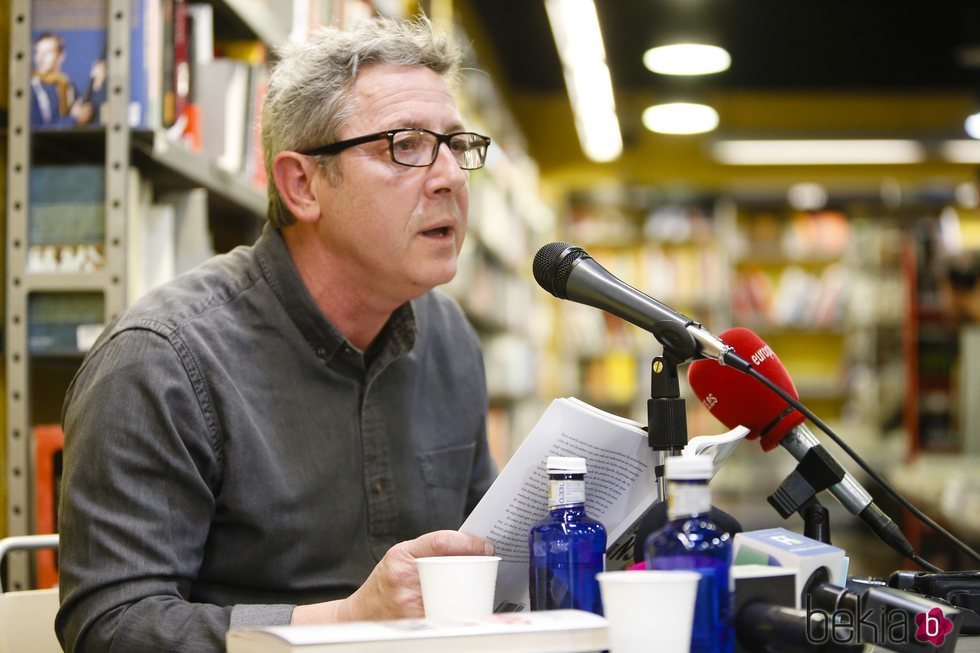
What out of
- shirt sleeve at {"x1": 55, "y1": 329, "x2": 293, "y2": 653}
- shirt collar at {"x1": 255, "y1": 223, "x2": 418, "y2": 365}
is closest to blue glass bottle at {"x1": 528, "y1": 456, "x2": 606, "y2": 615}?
shirt sleeve at {"x1": 55, "y1": 329, "x2": 293, "y2": 653}

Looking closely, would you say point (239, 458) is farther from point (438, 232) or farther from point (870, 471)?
point (870, 471)

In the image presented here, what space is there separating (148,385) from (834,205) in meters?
7.54

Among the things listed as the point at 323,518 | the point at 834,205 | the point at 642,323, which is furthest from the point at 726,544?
the point at 834,205

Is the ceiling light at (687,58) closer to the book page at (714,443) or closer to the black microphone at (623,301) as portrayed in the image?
the black microphone at (623,301)

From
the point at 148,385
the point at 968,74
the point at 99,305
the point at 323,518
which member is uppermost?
the point at 968,74

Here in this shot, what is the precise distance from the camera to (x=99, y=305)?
1923mm

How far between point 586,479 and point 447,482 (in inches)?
25.2

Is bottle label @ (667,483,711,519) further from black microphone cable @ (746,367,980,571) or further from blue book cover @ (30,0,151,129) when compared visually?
blue book cover @ (30,0,151,129)

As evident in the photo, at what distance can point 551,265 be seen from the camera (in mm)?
1282

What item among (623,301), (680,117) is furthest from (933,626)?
(680,117)

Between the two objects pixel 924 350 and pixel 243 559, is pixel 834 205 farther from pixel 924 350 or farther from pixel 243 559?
pixel 243 559

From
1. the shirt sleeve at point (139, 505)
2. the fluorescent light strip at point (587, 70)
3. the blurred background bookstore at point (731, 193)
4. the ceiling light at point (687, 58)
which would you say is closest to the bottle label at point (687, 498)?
the shirt sleeve at point (139, 505)

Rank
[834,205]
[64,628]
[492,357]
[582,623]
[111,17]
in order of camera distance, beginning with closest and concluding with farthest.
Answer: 1. [582,623]
2. [64,628]
3. [111,17]
4. [492,357]
5. [834,205]

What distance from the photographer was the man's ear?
5.63 feet
